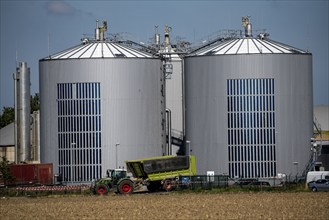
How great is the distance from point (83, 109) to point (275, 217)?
2660 inches

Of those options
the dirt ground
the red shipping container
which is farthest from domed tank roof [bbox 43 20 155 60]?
the dirt ground

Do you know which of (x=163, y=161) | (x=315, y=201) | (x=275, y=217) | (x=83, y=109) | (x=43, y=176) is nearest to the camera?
(x=275, y=217)

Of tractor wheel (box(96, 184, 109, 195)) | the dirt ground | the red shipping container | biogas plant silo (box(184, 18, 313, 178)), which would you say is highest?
biogas plant silo (box(184, 18, 313, 178))

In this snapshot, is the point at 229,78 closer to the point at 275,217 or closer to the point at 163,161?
the point at 163,161

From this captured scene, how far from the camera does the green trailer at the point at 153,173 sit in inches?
3745

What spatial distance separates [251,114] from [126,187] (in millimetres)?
31245

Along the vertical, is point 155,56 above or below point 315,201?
above

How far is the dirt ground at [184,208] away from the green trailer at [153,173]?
45.5 ft

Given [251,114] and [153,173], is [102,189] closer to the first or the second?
[153,173]

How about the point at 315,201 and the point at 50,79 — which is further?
the point at 50,79

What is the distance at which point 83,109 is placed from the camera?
122 metres

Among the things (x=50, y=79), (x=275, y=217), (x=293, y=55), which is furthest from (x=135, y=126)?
(x=275, y=217)

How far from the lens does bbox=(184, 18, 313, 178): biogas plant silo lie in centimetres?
11975

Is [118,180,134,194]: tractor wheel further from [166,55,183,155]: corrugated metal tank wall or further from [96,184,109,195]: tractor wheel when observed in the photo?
[166,55,183,155]: corrugated metal tank wall
